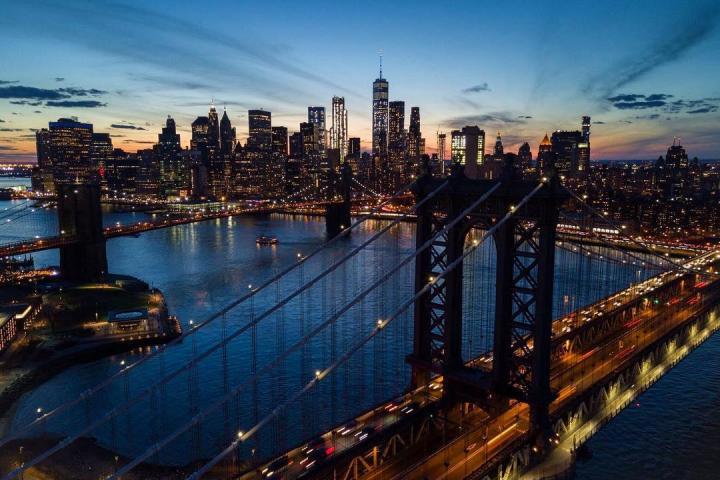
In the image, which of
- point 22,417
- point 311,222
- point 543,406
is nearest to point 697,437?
point 543,406

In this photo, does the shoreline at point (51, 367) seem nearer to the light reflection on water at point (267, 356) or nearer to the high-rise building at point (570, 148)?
the light reflection on water at point (267, 356)

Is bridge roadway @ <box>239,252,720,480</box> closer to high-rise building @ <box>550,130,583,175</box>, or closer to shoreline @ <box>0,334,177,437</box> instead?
shoreline @ <box>0,334,177,437</box>

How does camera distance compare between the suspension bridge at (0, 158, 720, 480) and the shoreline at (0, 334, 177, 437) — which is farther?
the shoreline at (0, 334, 177, 437)

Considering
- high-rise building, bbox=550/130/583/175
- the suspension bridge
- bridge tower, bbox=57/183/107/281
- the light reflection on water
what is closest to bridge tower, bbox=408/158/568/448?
the suspension bridge

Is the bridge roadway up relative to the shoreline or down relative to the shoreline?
up

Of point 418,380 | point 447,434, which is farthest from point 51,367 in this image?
point 447,434

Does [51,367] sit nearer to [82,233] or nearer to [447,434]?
[447,434]
